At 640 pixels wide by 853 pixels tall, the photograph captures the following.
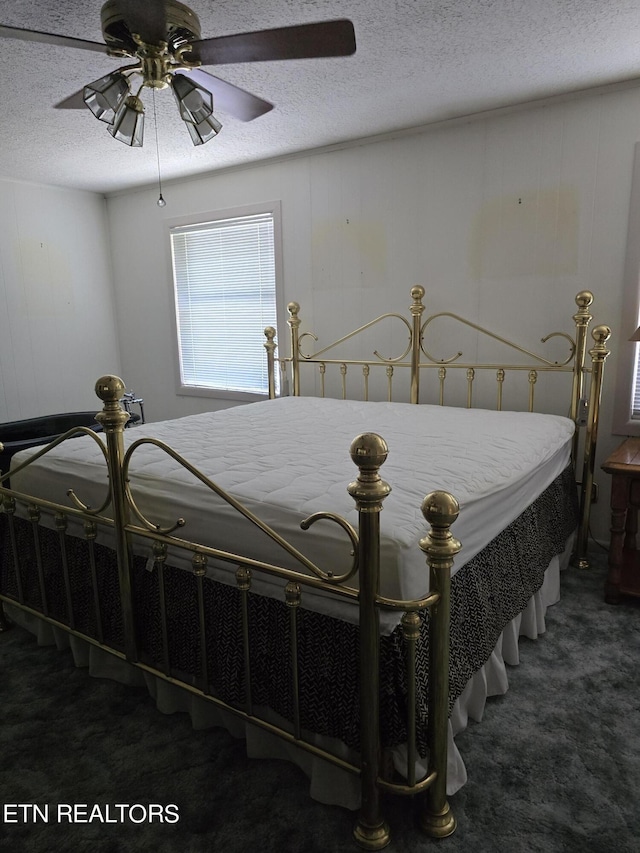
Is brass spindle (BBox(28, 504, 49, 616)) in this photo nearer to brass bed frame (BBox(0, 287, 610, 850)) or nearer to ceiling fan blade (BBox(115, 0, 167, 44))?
brass bed frame (BBox(0, 287, 610, 850))

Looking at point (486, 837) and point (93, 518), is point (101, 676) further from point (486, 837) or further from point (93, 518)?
point (486, 837)

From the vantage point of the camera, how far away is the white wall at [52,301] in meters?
4.36

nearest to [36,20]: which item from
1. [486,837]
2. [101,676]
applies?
[101,676]

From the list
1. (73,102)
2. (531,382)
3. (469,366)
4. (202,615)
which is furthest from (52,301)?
(202,615)

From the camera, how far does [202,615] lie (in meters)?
1.53

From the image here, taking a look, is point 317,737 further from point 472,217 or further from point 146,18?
point 472,217

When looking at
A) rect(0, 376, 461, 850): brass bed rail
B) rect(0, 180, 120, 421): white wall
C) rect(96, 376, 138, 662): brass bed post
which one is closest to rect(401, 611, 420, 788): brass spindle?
rect(0, 376, 461, 850): brass bed rail

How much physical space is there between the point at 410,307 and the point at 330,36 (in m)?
1.94

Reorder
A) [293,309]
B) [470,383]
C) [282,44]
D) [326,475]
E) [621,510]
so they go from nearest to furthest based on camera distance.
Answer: [282,44] → [326,475] → [621,510] → [470,383] → [293,309]

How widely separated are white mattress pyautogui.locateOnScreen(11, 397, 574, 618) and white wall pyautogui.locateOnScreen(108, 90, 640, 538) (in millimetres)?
760

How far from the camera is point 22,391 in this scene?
4504mm

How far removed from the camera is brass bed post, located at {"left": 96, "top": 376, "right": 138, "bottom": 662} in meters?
1.55

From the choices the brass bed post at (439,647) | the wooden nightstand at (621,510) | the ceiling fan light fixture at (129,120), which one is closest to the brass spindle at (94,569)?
the brass bed post at (439,647)

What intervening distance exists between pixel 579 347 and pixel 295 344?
182 centimetres
